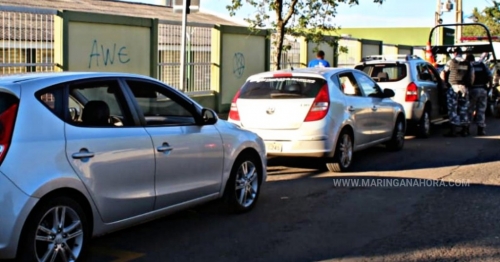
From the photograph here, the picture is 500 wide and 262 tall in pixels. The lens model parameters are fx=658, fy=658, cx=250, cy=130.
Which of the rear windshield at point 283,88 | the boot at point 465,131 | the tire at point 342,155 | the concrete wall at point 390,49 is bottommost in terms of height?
the tire at point 342,155

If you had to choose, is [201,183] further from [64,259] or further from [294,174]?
[294,174]

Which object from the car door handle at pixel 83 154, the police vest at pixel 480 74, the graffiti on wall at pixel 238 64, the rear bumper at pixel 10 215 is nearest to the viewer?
the rear bumper at pixel 10 215

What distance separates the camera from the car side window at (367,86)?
429 inches

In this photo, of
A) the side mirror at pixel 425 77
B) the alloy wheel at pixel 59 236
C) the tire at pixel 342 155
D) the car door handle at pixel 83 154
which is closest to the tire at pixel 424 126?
the side mirror at pixel 425 77

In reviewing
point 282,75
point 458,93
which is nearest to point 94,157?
point 282,75

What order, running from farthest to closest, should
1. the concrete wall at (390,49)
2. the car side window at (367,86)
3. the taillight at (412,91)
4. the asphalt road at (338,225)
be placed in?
the concrete wall at (390,49)
the taillight at (412,91)
the car side window at (367,86)
the asphalt road at (338,225)

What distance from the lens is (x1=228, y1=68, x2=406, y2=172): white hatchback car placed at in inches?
368

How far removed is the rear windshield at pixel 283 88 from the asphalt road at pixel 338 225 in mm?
1210

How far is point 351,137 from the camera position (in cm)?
1014

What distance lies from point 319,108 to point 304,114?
0.75 feet

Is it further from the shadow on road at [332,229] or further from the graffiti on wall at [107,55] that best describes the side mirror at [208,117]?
the graffiti on wall at [107,55]

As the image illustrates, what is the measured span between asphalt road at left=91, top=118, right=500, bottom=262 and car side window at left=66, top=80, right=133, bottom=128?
119cm

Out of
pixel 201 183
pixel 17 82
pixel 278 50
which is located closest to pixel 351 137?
pixel 201 183

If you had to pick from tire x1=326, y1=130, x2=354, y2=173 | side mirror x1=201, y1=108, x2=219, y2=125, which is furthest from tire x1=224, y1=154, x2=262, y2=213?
tire x1=326, y1=130, x2=354, y2=173
